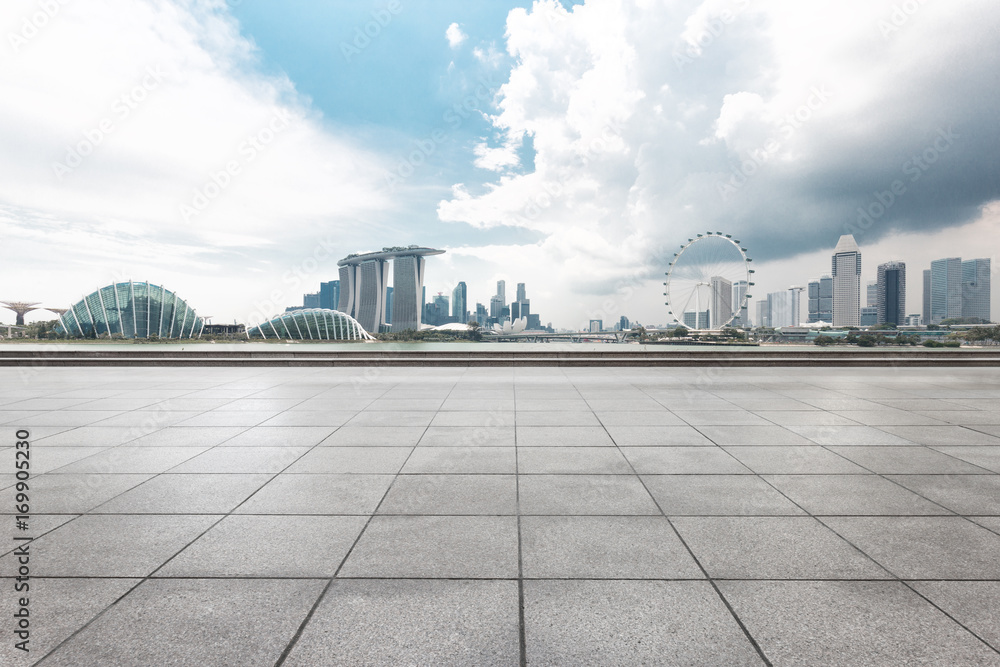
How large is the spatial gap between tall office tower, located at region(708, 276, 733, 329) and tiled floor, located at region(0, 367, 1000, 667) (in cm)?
7098

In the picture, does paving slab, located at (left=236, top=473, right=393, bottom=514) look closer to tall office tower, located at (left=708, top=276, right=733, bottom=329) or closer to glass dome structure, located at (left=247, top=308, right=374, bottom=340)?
tall office tower, located at (left=708, top=276, right=733, bottom=329)

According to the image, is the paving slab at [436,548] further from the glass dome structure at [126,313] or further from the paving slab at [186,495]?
the glass dome structure at [126,313]

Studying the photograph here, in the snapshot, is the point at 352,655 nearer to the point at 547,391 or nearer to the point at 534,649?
the point at 534,649

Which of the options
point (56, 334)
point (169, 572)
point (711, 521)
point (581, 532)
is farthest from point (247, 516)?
point (56, 334)

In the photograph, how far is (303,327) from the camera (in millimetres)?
115125

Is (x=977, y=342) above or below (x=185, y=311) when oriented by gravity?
below

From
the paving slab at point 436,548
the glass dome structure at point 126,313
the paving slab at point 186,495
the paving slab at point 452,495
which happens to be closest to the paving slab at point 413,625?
the paving slab at point 436,548

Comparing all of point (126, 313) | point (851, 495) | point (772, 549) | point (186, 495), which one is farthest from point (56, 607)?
point (126, 313)

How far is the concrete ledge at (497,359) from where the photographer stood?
18.7 m

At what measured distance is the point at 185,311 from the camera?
4478 inches

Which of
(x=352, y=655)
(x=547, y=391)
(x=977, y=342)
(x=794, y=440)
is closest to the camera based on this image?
(x=352, y=655)

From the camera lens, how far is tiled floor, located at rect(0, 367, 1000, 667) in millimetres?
2670

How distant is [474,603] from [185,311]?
5266 inches

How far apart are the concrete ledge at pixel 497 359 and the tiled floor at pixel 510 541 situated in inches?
401
